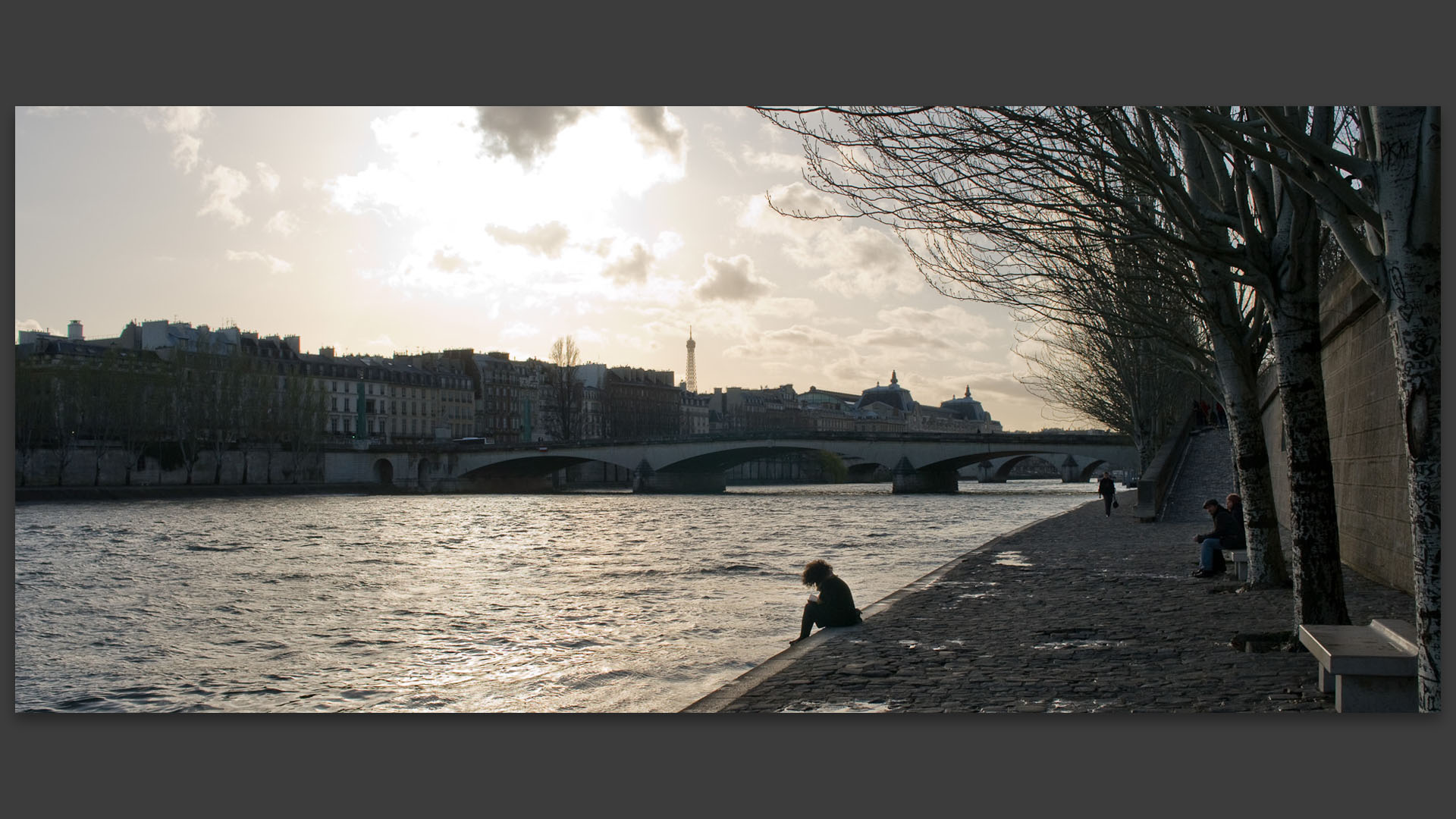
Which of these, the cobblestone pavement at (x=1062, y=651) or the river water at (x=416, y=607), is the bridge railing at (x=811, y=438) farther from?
the cobblestone pavement at (x=1062, y=651)

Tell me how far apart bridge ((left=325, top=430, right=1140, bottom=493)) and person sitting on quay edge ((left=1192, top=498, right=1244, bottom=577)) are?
136 ft

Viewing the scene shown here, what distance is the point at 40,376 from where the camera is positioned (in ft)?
108

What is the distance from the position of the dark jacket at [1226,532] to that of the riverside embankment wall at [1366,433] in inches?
37.1

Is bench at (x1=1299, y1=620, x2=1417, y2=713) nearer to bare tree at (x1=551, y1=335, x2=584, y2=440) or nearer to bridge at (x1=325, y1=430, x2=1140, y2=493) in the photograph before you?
bridge at (x1=325, y1=430, x2=1140, y2=493)

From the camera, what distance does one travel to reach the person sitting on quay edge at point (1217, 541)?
11.9 meters

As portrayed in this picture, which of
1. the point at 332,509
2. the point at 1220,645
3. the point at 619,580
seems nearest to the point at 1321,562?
the point at 1220,645

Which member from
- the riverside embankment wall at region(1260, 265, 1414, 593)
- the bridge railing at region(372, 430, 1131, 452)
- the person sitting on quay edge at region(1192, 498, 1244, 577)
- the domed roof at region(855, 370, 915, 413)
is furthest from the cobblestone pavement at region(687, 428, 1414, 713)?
the domed roof at region(855, 370, 915, 413)

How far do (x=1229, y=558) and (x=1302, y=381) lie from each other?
519 centimetres

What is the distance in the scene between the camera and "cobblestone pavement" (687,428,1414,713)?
6.22m

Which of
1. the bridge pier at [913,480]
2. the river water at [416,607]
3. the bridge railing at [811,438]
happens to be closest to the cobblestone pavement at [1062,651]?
the river water at [416,607]

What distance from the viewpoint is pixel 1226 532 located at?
1242cm

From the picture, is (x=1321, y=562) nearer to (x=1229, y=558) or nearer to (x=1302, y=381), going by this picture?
(x=1302, y=381)

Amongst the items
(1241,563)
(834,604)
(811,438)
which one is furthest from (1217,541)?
(811,438)

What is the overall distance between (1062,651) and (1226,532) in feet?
18.5
